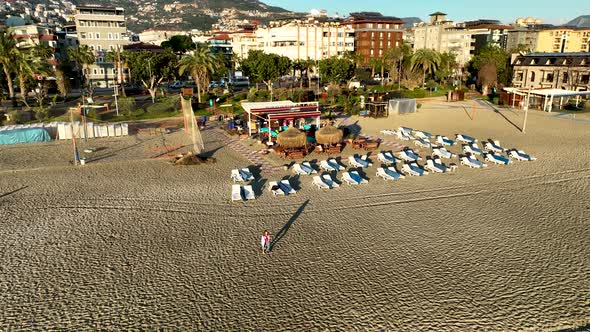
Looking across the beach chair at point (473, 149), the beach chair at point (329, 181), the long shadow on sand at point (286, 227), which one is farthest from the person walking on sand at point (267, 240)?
the beach chair at point (473, 149)

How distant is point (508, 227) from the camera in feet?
63.0

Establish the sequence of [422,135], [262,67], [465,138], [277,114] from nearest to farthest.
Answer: [277,114]
[465,138]
[422,135]
[262,67]

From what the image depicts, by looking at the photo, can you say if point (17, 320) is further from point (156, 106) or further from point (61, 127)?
point (156, 106)

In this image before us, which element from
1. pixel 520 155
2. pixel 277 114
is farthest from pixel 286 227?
pixel 520 155

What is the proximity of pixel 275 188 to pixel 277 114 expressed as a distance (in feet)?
41.2

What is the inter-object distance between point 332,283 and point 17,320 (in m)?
10.6

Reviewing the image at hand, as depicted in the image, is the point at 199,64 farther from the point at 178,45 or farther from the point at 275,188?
the point at 178,45

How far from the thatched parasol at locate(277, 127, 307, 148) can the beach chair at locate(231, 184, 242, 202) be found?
7.74 meters

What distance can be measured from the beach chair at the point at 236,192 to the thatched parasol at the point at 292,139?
774cm

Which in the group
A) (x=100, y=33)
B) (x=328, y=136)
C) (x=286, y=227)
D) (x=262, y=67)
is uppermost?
(x=100, y=33)

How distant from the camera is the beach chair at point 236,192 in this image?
2227cm

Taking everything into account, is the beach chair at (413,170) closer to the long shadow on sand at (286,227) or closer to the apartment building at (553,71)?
the long shadow on sand at (286,227)

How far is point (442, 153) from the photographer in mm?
31156

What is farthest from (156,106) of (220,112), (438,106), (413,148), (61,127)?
(438,106)
